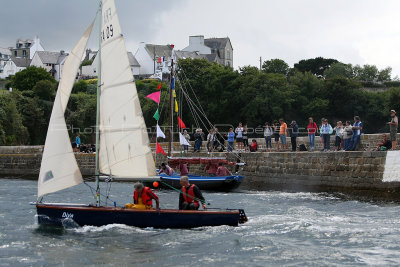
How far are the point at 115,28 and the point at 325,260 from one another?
368 inches

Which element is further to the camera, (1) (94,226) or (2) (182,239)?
(1) (94,226)

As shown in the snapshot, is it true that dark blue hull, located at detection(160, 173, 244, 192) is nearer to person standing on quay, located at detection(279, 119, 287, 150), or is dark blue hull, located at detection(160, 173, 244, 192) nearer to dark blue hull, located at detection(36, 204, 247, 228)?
person standing on quay, located at detection(279, 119, 287, 150)

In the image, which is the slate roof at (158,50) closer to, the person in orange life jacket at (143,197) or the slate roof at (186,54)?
the slate roof at (186,54)

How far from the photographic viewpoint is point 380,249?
1598 cm

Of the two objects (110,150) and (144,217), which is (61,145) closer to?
(110,150)

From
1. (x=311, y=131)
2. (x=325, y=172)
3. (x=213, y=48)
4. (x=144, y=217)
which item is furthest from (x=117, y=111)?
(x=213, y=48)

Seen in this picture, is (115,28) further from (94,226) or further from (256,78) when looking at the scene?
(256,78)

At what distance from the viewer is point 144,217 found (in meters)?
18.4

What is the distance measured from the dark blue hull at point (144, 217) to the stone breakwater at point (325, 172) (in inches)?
389

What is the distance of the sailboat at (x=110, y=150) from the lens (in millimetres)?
18375

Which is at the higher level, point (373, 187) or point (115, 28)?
point (115, 28)

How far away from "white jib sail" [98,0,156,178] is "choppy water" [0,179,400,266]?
7.02 feet

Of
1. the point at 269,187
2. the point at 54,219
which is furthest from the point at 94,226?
the point at 269,187

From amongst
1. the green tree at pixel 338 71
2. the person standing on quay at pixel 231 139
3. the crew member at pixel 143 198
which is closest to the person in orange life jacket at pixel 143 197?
the crew member at pixel 143 198
